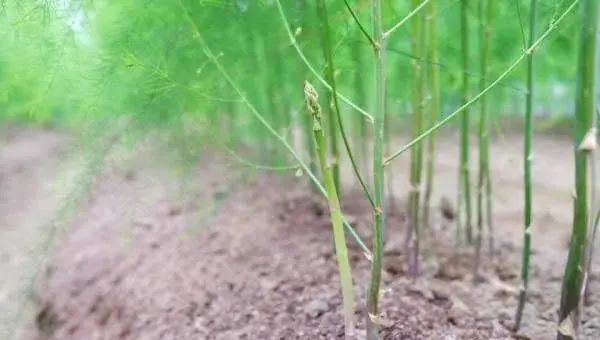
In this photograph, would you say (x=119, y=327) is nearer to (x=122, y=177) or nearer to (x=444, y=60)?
(x=122, y=177)

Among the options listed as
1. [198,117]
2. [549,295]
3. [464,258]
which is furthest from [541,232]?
[198,117]

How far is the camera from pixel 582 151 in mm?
1048

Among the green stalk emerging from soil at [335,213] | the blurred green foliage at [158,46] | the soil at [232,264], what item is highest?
the blurred green foliage at [158,46]

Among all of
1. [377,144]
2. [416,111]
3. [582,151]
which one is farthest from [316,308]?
[582,151]

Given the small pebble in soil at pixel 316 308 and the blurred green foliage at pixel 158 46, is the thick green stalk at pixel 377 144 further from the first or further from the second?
the small pebble in soil at pixel 316 308

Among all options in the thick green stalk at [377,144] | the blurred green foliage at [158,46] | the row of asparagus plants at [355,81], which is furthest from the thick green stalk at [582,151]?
the blurred green foliage at [158,46]

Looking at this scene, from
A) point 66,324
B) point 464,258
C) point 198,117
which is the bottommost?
point 66,324

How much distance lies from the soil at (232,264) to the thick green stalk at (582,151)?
33 centimetres

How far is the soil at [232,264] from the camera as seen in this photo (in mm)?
1700

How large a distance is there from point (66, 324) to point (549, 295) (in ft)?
4.99

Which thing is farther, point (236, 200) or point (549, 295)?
point (236, 200)

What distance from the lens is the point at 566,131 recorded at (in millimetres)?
4750

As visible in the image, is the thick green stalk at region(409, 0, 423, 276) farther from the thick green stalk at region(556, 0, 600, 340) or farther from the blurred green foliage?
the thick green stalk at region(556, 0, 600, 340)

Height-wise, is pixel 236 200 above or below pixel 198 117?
below
